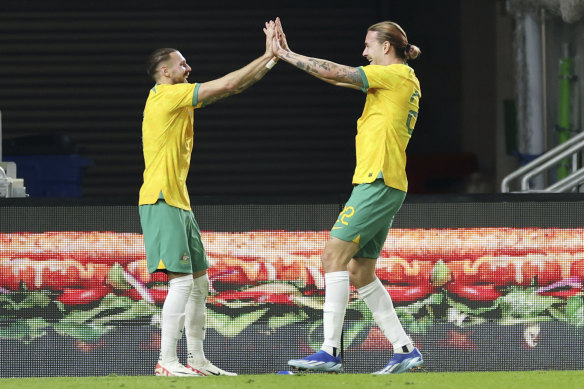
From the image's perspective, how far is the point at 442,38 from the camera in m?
16.0

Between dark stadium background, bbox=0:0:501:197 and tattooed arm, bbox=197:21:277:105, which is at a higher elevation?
dark stadium background, bbox=0:0:501:197

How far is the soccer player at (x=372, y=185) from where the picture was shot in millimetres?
5121

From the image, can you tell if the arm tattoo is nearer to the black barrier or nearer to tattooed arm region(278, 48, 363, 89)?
tattooed arm region(278, 48, 363, 89)

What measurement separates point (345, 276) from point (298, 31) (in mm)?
9986

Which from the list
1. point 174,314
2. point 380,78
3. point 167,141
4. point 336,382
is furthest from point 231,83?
point 336,382

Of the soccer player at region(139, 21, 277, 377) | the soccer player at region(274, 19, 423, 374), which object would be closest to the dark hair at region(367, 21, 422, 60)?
the soccer player at region(274, 19, 423, 374)

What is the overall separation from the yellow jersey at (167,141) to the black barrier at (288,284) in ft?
2.45

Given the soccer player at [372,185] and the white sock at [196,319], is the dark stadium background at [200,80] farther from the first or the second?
the soccer player at [372,185]

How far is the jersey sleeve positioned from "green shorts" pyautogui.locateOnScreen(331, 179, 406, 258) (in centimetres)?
45

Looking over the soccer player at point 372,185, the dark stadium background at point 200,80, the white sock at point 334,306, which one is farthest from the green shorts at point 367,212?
the dark stadium background at point 200,80

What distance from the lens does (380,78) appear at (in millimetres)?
5164

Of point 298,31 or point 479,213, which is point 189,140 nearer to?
point 479,213

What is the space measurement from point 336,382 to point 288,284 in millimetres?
1292

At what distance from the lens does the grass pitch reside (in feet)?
15.6
